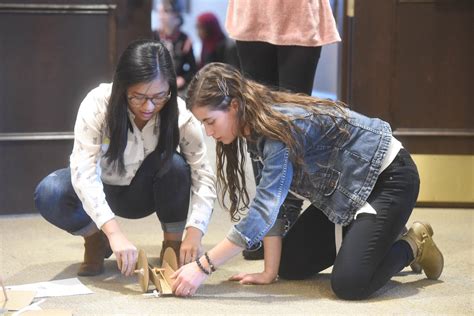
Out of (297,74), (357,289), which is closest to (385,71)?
(297,74)

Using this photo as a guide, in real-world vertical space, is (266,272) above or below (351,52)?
below

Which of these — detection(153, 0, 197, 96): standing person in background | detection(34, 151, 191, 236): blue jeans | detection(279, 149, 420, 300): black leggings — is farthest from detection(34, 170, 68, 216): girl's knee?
detection(153, 0, 197, 96): standing person in background

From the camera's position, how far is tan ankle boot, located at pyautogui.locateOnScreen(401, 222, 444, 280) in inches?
84.3

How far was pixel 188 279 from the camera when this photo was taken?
1898 millimetres

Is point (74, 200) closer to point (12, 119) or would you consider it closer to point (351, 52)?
point (12, 119)

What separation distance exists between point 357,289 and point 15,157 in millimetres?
1446

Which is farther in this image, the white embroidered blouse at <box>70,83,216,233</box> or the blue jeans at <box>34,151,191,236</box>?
the blue jeans at <box>34,151,191,236</box>

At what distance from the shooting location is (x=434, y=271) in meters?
2.16

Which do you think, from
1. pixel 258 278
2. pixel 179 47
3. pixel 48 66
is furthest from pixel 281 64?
pixel 179 47

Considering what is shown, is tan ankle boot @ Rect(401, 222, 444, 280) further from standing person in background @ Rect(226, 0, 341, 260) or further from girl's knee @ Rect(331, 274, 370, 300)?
standing person in background @ Rect(226, 0, 341, 260)

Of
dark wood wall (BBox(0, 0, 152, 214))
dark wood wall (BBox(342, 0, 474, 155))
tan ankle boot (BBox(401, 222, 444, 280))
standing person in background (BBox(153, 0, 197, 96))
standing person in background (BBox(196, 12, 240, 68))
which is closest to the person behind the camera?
tan ankle boot (BBox(401, 222, 444, 280))

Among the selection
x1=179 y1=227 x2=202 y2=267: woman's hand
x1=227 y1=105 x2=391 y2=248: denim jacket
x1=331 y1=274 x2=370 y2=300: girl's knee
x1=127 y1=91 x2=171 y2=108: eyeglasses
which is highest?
x1=127 y1=91 x2=171 y2=108: eyeglasses

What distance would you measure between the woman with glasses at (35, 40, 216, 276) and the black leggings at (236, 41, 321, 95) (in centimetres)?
→ 34

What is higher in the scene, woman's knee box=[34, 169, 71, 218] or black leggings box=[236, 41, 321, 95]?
black leggings box=[236, 41, 321, 95]
